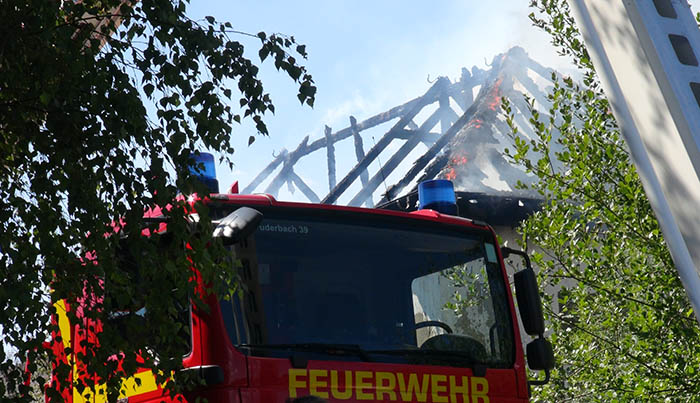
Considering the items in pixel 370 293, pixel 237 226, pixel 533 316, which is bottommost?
pixel 533 316

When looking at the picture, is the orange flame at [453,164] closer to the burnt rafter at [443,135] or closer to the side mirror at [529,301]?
the burnt rafter at [443,135]

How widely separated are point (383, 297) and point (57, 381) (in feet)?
6.13

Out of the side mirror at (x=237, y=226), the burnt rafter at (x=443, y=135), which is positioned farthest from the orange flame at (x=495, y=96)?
the side mirror at (x=237, y=226)

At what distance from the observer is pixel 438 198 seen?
5.74 m

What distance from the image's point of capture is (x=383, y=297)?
4738mm

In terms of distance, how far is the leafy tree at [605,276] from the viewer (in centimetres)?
580

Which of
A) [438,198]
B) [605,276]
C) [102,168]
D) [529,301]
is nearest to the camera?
[102,168]

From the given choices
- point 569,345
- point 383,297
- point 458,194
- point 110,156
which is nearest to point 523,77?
point 458,194

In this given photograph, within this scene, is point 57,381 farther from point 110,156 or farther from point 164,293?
point 110,156

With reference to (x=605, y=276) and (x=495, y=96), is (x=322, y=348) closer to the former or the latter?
(x=605, y=276)

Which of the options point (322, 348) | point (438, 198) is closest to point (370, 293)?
point (322, 348)

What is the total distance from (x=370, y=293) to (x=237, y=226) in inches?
37.1

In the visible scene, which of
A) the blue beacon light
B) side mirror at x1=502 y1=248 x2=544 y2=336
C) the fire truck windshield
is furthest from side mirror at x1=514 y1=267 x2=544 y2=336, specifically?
the blue beacon light

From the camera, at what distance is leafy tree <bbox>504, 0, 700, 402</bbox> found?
5797 mm
